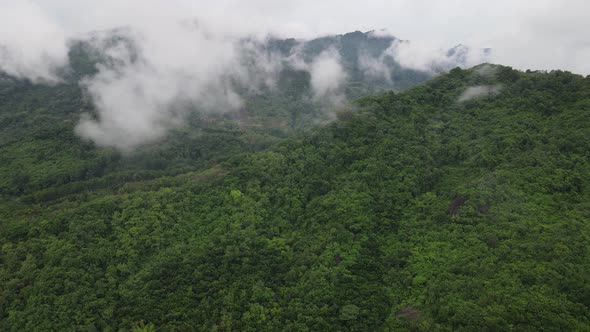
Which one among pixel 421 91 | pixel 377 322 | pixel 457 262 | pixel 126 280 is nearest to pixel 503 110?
pixel 421 91

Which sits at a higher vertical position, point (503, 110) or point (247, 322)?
point (503, 110)

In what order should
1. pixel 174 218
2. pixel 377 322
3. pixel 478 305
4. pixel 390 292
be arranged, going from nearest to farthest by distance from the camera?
pixel 478 305, pixel 377 322, pixel 390 292, pixel 174 218

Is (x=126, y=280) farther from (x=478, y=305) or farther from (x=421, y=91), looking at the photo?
(x=421, y=91)

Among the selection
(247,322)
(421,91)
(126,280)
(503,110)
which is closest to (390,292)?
(247,322)

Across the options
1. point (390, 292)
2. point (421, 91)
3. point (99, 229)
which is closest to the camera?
point (390, 292)

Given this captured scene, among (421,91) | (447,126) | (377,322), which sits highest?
(421,91)

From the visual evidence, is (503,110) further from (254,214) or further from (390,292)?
(254,214)

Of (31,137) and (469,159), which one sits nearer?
(469,159)
